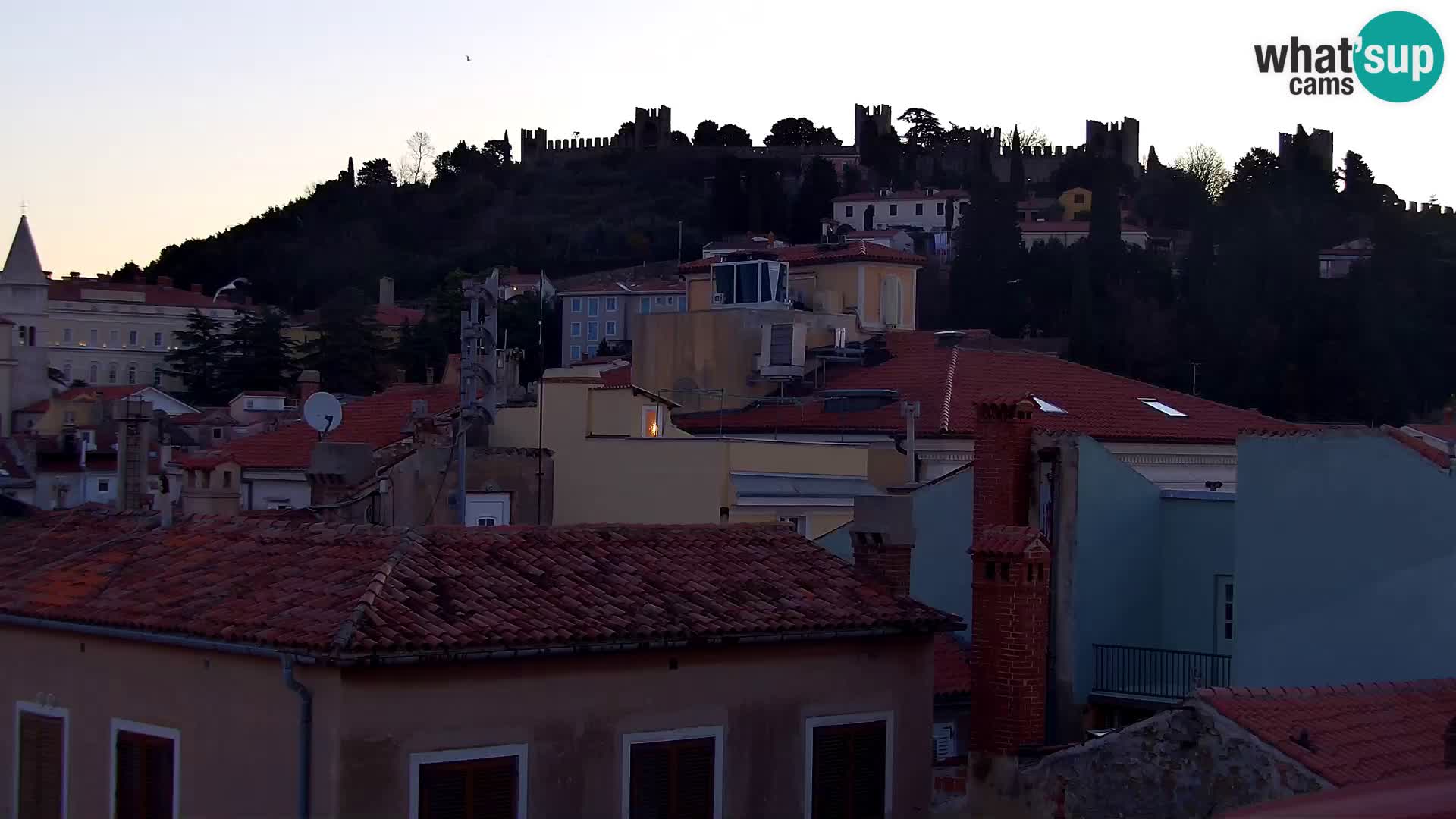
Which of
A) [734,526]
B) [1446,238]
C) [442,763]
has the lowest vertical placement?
[442,763]

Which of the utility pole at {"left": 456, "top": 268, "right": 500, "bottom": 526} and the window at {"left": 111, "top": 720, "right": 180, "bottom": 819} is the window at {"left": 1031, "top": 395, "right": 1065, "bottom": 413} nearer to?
the utility pole at {"left": 456, "top": 268, "right": 500, "bottom": 526}

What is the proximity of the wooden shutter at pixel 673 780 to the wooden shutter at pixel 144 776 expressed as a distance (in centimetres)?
261

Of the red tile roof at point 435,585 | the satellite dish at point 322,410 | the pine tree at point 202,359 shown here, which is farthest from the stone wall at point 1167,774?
the pine tree at point 202,359

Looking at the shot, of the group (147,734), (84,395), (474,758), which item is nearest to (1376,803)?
(474,758)

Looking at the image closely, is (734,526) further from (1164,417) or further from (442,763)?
(1164,417)

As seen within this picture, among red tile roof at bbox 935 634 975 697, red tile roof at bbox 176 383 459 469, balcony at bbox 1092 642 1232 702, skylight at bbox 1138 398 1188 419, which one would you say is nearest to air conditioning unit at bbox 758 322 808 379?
red tile roof at bbox 176 383 459 469

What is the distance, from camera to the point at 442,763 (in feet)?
32.6

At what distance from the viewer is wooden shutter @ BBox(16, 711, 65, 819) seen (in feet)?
37.2

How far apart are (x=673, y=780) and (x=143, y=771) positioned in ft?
9.92

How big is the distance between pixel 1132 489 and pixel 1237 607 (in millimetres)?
3201

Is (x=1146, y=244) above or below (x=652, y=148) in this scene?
below

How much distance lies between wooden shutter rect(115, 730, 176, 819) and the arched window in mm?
27033

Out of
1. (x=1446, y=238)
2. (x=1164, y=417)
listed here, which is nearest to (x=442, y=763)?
(x=1164, y=417)

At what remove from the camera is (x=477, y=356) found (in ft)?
52.9
